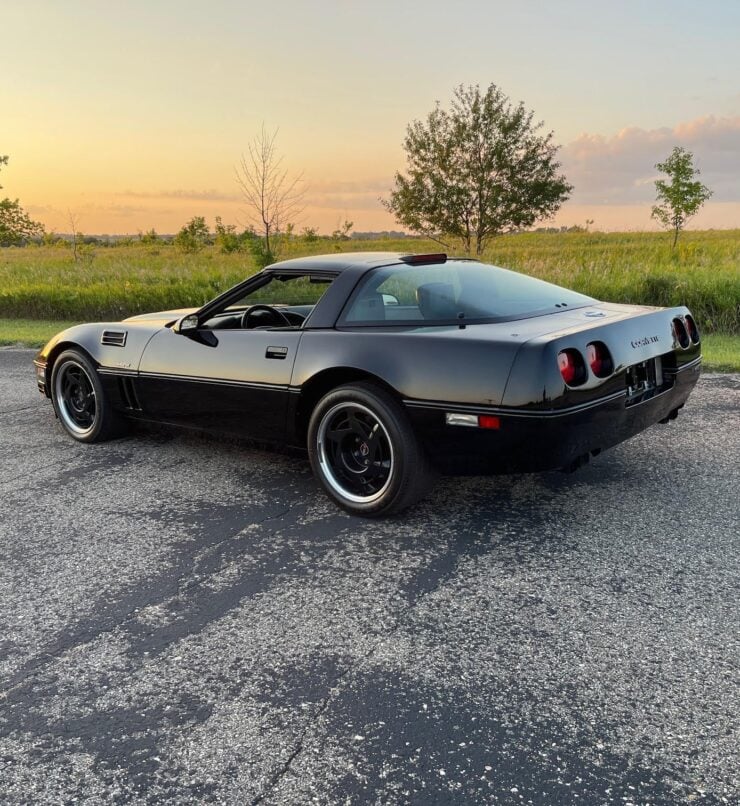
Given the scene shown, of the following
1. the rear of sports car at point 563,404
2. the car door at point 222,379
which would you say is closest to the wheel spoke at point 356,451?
the rear of sports car at point 563,404

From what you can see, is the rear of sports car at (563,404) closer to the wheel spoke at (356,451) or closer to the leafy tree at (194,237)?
the wheel spoke at (356,451)

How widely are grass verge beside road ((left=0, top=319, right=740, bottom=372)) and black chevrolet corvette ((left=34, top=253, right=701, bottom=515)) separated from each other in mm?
3985

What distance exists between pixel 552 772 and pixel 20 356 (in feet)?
32.0

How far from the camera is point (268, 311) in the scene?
421 cm

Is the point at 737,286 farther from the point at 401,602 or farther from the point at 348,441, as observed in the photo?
the point at 401,602

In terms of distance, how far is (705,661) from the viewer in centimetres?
233

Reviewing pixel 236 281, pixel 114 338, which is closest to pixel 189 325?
pixel 114 338

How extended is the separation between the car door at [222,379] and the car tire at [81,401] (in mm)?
440

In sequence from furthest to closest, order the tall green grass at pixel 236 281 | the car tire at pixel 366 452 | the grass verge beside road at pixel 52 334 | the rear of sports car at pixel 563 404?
the tall green grass at pixel 236 281, the grass verge beside road at pixel 52 334, the car tire at pixel 366 452, the rear of sports car at pixel 563 404

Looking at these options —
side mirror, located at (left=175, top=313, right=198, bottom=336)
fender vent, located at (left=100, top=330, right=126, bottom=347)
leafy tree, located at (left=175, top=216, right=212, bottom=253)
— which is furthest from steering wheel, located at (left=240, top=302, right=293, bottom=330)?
leafy tree, located at (left=175, top=216, right=212, bottom=253)

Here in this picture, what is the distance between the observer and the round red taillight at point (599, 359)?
10.6 ft

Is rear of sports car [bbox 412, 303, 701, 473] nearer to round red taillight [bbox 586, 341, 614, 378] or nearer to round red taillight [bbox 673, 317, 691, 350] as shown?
round red taillight [bbox 586, 341, 614, 378]

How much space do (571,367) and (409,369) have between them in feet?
2.37

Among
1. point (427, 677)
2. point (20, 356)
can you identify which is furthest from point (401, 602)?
point (20, 356)
